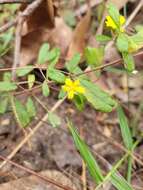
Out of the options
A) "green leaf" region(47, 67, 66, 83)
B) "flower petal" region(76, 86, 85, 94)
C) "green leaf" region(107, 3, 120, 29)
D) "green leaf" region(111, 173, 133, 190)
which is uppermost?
"green leaf" region(107, 3, 120, 29)

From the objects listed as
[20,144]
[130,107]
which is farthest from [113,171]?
[130,107]

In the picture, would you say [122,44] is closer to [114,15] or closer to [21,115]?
[114,15]

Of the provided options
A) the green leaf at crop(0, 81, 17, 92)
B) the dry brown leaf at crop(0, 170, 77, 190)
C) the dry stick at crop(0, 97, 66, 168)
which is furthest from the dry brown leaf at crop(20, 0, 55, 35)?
the dry brown leaf at crop(0, 170, 77, 190)

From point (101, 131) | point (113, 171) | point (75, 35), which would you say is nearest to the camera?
point (113, 171)

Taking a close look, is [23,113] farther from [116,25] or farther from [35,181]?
[116,25]

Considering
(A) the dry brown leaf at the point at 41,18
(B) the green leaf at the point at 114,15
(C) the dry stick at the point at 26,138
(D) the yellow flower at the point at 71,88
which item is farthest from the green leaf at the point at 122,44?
(A) the dry brown leaf at the point at 41,18

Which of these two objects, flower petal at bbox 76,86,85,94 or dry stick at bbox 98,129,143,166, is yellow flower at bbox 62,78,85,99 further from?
dry stick at bbox 98,129,143,166

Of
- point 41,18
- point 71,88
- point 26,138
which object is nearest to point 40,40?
point 41,18

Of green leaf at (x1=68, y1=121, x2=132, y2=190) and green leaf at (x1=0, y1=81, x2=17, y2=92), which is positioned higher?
green leaf at (x1=0, y1=81, x2=17, y2=92)
